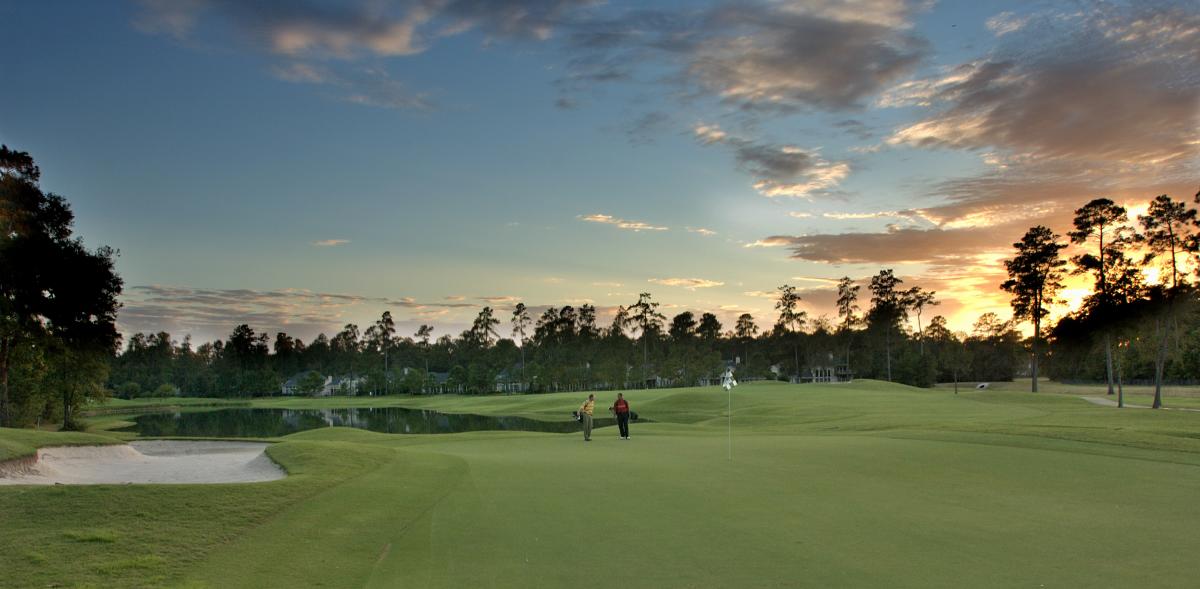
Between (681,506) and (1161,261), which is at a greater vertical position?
(1161,261)

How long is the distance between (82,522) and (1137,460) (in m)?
23.1

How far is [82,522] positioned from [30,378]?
55.0m

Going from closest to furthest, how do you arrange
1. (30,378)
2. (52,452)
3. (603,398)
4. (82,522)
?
(82,522), (52,452), (30,378), (603,398)

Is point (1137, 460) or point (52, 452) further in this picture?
point (52, 452)

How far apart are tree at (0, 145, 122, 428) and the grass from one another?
91.0ft

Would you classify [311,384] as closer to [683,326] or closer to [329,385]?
[329,385]

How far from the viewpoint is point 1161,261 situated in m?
47.6

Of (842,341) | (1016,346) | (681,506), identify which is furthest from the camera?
(842,341)

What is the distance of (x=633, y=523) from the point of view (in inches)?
441

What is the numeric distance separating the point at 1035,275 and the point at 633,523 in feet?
251

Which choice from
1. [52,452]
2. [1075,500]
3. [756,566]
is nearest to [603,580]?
[756,566]

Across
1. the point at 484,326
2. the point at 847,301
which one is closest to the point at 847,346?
the point at 847,301

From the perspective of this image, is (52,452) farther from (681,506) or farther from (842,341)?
(842,341)

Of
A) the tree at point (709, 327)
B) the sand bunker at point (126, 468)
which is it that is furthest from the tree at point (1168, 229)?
the tree at point (709, 327)
